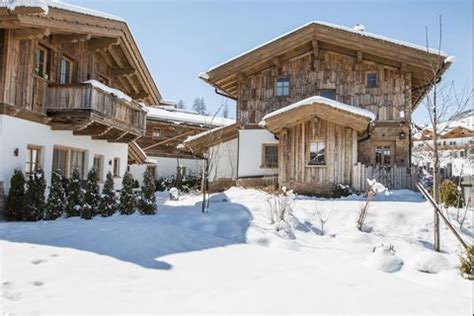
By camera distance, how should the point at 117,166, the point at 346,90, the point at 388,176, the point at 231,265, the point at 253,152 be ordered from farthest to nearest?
the point at 253,152 → the point at 117,166 → the point at 346,90 → the point at 388,176 → the point at 231,265

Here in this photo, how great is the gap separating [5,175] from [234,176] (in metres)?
10.6

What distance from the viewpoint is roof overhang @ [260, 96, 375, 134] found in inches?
550

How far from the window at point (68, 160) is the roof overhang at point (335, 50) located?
6951 millimetres

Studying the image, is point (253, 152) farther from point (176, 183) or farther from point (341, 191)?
point (176, 183)

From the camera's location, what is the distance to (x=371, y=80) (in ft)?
56.6

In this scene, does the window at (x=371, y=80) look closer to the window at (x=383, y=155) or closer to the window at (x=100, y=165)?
the window at (x=383, y=155)

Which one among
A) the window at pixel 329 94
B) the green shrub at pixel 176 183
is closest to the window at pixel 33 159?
the window at pixel 329 94

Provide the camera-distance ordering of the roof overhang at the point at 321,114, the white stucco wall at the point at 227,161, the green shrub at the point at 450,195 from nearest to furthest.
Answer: the green shrub at the point at 450,195
the roof overhang at the point at 321,114
the white stucco wall at the point at 227,161

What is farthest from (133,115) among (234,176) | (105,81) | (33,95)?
(234,176)

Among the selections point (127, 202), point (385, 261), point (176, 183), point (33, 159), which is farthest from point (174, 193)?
point (385, 261)

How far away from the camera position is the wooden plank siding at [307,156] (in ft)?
49.0

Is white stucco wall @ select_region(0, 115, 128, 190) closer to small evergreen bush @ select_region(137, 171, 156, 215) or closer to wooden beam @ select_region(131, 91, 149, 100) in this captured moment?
small evergreen bush @ select_region(137, 171, 156, 215)

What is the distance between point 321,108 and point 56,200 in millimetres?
9279

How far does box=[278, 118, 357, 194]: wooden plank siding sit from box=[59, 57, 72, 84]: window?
26.8 feet
